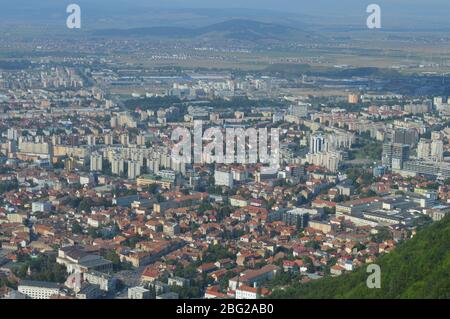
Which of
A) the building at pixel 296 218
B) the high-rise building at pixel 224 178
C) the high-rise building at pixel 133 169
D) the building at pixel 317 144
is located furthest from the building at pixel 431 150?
the building at pixel 296 218

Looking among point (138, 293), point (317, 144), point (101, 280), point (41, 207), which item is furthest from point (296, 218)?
point (317, 144)

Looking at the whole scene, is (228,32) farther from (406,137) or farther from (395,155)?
(395,155)

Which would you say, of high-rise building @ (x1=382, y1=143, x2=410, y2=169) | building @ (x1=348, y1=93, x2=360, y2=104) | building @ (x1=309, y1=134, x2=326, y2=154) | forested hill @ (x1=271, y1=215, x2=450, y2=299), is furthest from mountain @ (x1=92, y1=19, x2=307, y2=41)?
forested hill @ (x1=271, y1=215, x2=450, y2=299)

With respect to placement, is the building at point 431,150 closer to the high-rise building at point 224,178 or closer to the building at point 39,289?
the high-rise building at point 224,178

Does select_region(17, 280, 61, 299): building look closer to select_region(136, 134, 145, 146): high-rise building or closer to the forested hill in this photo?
the forested hill
